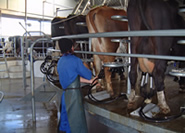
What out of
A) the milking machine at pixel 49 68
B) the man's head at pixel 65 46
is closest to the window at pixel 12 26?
the milking machine at pixel 49 68

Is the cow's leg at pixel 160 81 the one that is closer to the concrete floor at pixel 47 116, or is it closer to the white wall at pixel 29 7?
the concrete floor at pixel 47 116

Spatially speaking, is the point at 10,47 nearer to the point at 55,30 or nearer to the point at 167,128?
the point at 55,30

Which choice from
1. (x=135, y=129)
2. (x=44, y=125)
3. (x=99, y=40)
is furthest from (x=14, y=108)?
(x=135, y=129)

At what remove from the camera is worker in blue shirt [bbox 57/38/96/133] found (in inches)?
74.0

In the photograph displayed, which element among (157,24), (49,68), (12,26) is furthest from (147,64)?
(12,26)

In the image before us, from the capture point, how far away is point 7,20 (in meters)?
12.7

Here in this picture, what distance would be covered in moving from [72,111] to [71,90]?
0.21 metres

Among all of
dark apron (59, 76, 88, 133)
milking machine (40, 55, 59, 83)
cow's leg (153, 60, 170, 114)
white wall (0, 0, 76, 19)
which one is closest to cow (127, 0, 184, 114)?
cow's leg (153, 60, 170, 114)

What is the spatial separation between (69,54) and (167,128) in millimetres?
1125

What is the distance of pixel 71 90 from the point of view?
1.92m

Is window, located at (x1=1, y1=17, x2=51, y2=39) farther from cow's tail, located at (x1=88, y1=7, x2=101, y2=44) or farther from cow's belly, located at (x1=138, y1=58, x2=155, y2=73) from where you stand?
cow's belly, located at (x1=138, y1=58, x2=155, y2=73)

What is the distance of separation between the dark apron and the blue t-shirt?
59 millimetres

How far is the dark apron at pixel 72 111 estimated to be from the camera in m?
1.87

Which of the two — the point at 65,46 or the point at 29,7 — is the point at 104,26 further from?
the point at 29,7
